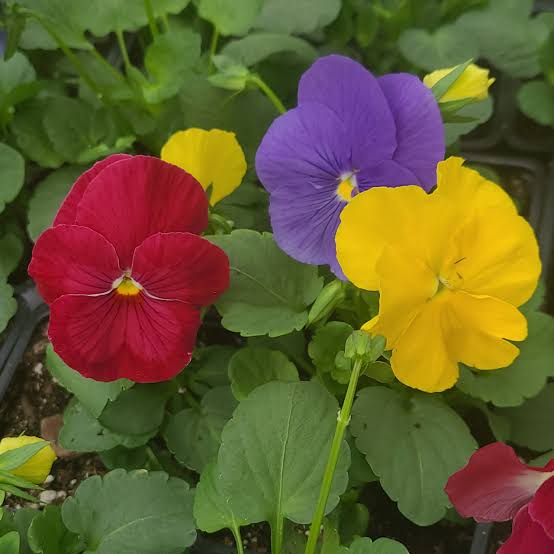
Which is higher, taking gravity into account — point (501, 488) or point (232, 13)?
point (232, 13)

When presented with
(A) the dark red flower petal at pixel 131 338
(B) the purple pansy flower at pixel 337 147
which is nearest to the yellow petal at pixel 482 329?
(B) the purple pansy flower at pixel 337 147

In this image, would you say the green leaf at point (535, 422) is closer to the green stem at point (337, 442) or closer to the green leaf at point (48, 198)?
the green stem at point (337, 442)

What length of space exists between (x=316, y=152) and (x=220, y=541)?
0.42 meters

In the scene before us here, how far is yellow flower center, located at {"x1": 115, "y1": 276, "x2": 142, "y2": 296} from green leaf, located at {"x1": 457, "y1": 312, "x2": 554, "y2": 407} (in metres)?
0.34

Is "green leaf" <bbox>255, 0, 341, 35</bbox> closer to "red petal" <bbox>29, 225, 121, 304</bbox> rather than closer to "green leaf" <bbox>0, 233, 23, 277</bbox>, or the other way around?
"green leaf" <bbox>0, 233, 23, 277</bbox>

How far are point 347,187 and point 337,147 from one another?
1.8 inches

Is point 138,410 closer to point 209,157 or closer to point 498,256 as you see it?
point 209,157

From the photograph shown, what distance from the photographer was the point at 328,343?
2.57ft

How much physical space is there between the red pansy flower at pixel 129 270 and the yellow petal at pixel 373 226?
0.12 meters

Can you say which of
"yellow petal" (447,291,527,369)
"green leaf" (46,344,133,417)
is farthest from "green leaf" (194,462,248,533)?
"yellow petal" (447,291,527,369)

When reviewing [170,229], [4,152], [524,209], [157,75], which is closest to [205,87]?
[157,75]

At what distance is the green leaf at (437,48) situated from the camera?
44.9 inches

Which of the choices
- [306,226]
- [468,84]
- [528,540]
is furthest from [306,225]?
[528,540]

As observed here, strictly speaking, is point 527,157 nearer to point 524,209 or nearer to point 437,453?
point 524,209
